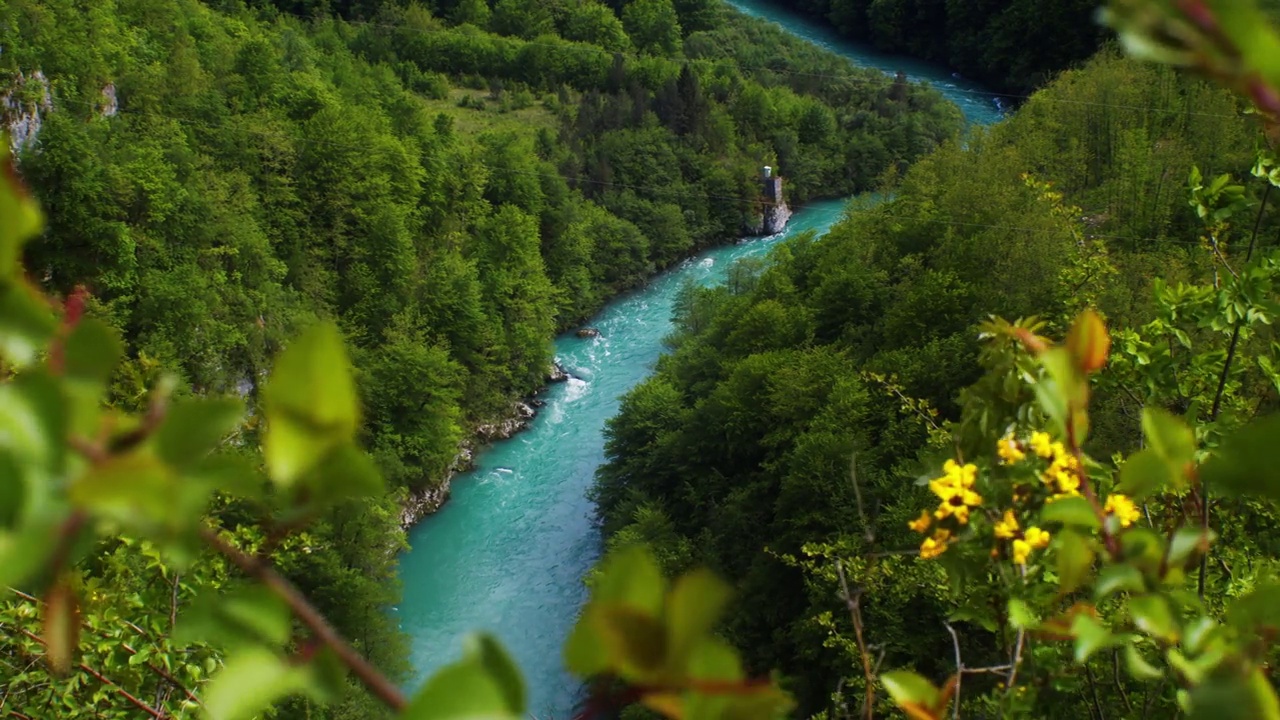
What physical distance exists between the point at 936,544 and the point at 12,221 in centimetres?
113

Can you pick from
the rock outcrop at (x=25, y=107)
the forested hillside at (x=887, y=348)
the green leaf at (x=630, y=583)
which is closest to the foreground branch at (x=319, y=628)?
the green leaf at (x=630, y=583)

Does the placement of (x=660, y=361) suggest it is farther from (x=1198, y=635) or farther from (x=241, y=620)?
(x=241, y=620)

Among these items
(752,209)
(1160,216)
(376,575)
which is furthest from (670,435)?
(752,209)

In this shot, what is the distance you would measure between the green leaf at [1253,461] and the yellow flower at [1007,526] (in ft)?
2.46

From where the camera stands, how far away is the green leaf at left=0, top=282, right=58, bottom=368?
439 mm

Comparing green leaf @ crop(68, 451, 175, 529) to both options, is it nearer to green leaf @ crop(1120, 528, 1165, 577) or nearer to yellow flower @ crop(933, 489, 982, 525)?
green leaf @ crop(1120, 528, 1165, 577)

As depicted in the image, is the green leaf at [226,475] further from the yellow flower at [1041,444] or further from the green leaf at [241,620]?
the yellow flower at [1041,444]

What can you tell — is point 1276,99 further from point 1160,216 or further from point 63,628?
point 1160,216

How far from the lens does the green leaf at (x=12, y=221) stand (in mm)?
428

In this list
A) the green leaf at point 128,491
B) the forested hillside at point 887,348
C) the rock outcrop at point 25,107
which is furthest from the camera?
the rock outcrop at point 25,107

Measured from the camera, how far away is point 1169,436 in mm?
801

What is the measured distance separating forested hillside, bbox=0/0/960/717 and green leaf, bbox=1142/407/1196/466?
313 centimetres

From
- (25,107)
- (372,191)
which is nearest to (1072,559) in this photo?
(25,107)

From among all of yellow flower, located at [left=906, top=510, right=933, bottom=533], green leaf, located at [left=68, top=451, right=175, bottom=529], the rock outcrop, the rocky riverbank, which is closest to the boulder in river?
the rocky riverbank
